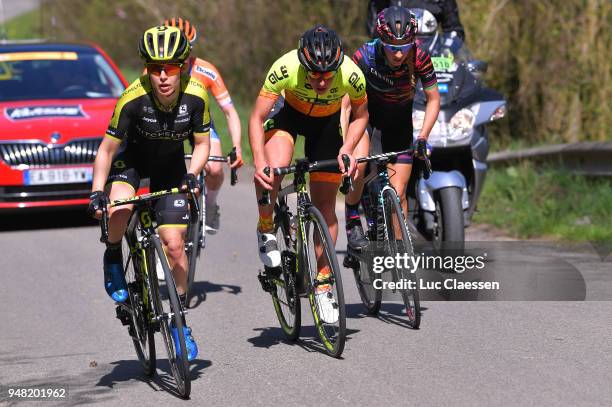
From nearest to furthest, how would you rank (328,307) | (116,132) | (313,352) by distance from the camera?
1. (116,132)
2. (328,307)
3. (313,352)

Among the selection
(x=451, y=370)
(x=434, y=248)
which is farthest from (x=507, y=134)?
(x=451, y=370)

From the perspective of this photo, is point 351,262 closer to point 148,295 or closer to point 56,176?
point 148,295

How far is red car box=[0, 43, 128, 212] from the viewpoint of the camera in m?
12.6

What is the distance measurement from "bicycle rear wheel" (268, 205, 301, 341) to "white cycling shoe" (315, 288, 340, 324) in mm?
410

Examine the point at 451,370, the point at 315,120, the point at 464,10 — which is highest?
the point at 464,10

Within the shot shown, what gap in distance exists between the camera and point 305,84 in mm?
7965

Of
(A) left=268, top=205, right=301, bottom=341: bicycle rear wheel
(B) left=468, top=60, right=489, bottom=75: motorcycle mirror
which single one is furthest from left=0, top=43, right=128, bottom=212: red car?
(A) left=268, top=205, right=301, bottom=341: bicycle rear wheel

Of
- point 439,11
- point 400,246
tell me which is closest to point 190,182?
point 400,246

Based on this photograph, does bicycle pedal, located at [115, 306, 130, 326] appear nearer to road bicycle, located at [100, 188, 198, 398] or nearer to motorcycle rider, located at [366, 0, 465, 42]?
road bicycle, located at [100, 188, 198, 398]

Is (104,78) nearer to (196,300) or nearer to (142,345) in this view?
(196,300)

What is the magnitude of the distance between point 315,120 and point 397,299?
1.39 metres

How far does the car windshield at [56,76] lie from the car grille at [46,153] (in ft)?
3.65

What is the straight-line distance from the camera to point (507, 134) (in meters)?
16.1

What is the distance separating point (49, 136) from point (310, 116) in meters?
5.16
